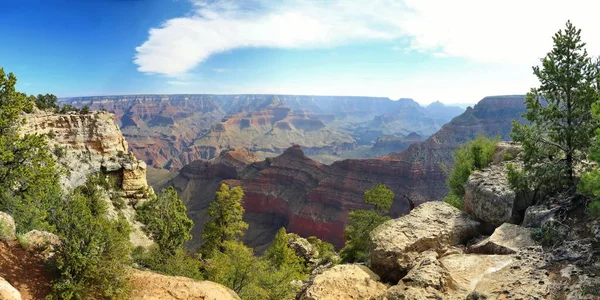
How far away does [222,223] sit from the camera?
3622 cm

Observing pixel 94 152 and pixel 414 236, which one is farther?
pixel 94 152

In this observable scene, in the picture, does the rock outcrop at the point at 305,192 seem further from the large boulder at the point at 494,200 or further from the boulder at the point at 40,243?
the large boulder at the point at 494,200

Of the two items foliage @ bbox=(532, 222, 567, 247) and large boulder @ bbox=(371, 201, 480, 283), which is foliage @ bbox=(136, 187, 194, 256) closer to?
large boulder @ bbox=(371, 201, 480, 283)

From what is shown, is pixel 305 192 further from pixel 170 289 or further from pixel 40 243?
pixel 40 243

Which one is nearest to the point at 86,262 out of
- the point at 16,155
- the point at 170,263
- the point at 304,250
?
the point at 16,155

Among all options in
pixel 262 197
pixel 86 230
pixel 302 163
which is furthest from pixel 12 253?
pixel 302 163

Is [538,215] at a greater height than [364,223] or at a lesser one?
greater

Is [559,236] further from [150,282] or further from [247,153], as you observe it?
[247,153]

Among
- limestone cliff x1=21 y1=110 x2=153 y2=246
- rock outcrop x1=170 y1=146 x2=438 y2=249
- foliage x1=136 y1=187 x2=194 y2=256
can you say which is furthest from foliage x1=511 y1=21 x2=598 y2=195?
rock outcrop x1=170 y1=146 x2=438 y2=249

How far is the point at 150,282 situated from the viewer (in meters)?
18.2

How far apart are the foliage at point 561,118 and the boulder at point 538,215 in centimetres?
141

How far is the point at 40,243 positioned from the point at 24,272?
2.54 meters

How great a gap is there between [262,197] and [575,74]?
108562mm

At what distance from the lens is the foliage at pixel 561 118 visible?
14812 millimetres
